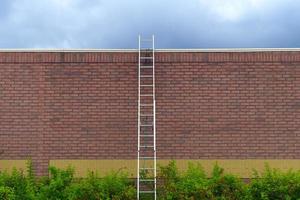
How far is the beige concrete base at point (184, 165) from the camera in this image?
1436cm

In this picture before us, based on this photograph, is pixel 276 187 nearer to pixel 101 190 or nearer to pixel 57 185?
pixel 101 190

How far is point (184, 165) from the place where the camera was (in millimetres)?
14438

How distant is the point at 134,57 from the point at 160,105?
1325 mm

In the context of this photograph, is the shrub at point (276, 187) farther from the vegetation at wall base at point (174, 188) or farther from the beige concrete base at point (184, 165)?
the beige concrete base at point (184, 165)

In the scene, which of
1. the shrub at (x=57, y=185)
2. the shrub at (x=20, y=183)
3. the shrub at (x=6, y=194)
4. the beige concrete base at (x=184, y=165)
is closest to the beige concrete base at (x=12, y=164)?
the shrub at (x=20, y=183)

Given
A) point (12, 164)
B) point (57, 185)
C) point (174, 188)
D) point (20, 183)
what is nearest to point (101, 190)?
point (57, 185)

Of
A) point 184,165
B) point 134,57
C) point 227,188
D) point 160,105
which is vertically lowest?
point 227,188

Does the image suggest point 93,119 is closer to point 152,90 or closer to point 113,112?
point 113,112

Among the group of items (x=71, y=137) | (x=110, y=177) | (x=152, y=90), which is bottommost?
(x=110, y=177)

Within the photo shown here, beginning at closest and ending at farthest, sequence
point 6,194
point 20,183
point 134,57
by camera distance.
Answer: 1. point 6,194
2. point 20,183
3. point 134,57

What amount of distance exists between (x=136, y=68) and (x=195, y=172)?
3127 mm

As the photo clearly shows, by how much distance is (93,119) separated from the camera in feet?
47.9

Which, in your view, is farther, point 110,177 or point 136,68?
point 136,68

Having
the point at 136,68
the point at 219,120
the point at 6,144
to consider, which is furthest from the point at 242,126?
the point at 6,144
